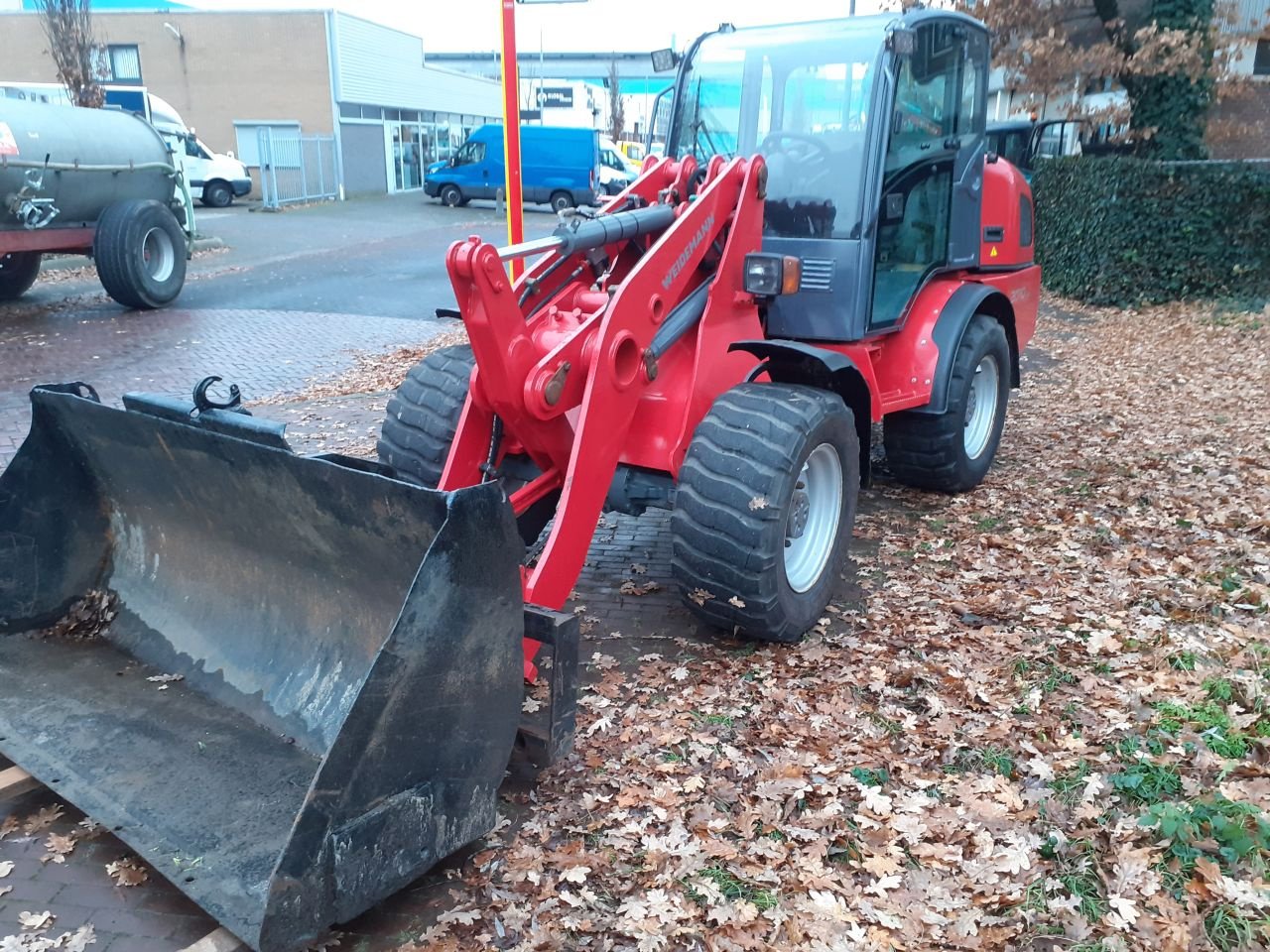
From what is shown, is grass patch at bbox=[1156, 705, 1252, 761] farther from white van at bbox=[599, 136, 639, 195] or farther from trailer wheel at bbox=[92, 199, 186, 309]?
white van at bbox=[599, 136, 639, 195]

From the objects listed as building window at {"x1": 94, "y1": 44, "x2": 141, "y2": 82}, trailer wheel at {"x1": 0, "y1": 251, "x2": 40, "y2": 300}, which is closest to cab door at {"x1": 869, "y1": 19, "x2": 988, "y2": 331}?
trailer wheel at {"x1": 0, "y1": 251, "x2": 40, "y2": 300}

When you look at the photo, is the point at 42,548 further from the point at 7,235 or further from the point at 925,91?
the point at 7,235

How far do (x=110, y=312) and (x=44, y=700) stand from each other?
36.6 ft

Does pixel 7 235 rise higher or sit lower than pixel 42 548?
higher

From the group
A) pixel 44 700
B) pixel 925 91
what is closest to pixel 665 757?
pixel 44 700

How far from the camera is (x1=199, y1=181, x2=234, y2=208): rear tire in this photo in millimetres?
28938

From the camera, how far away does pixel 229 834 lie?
305 centimetres

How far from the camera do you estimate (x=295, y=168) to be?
31.1 m

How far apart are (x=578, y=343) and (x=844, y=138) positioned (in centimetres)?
210

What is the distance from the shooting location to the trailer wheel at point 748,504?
4.05 meters

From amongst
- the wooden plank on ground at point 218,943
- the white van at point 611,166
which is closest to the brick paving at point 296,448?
the wooden plank on ground at point 218,943

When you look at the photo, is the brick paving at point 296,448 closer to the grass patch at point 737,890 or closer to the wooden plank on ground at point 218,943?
the wooden plank on ground at point 218,943

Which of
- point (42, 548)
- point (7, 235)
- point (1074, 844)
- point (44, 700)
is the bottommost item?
point (1074, 844)

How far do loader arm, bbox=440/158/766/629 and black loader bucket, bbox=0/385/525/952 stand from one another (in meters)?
0.66
